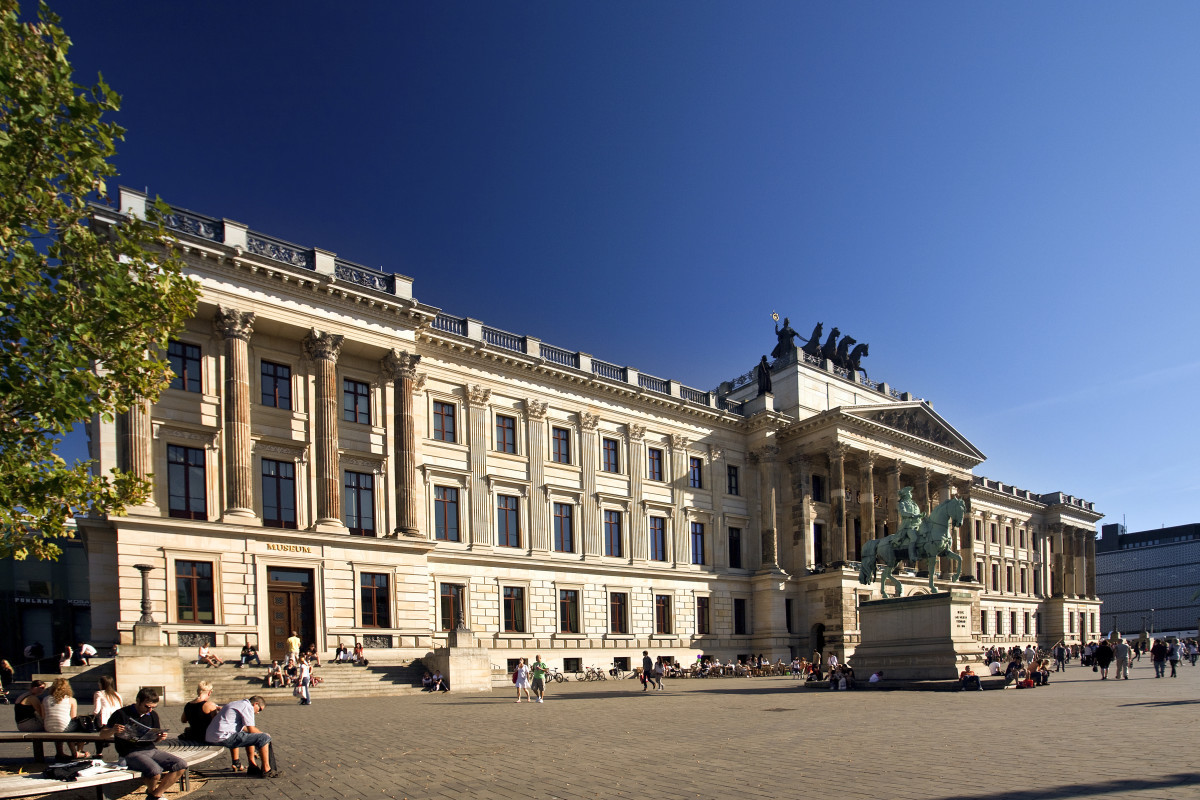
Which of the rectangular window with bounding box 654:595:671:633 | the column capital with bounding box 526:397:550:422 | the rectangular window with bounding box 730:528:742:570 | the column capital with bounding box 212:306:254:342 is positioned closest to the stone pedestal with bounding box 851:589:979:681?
the rectangular window with bounding box 654:595:671:633

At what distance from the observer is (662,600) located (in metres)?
47.7

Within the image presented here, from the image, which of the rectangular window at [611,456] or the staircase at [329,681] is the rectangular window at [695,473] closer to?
the rectangular window at [611,456]

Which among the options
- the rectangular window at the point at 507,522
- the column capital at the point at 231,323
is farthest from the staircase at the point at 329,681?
the column capital at the point at 231,323

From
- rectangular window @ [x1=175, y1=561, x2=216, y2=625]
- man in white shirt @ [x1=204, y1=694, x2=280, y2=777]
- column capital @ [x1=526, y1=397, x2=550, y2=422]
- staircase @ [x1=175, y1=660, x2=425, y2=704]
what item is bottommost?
staircase @ [x1=175, y1=660, x2=425, y2=704]

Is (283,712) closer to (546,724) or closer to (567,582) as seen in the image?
(546,724)

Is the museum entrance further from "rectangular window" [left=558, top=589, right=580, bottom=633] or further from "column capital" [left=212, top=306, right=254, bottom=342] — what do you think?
"rectangular window" [left=558, top=589, right=580, bottom=633]

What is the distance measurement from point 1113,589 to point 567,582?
121378 mm

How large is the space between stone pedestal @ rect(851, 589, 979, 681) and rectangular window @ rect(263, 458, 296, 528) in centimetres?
2368

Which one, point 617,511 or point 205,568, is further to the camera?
point 617,511

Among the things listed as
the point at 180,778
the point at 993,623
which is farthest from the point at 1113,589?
the point at 180,778

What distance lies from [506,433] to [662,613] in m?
14.2

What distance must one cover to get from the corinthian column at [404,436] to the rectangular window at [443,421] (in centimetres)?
231

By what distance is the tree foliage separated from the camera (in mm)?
12219

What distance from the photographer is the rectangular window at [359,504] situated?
35.6 metres
